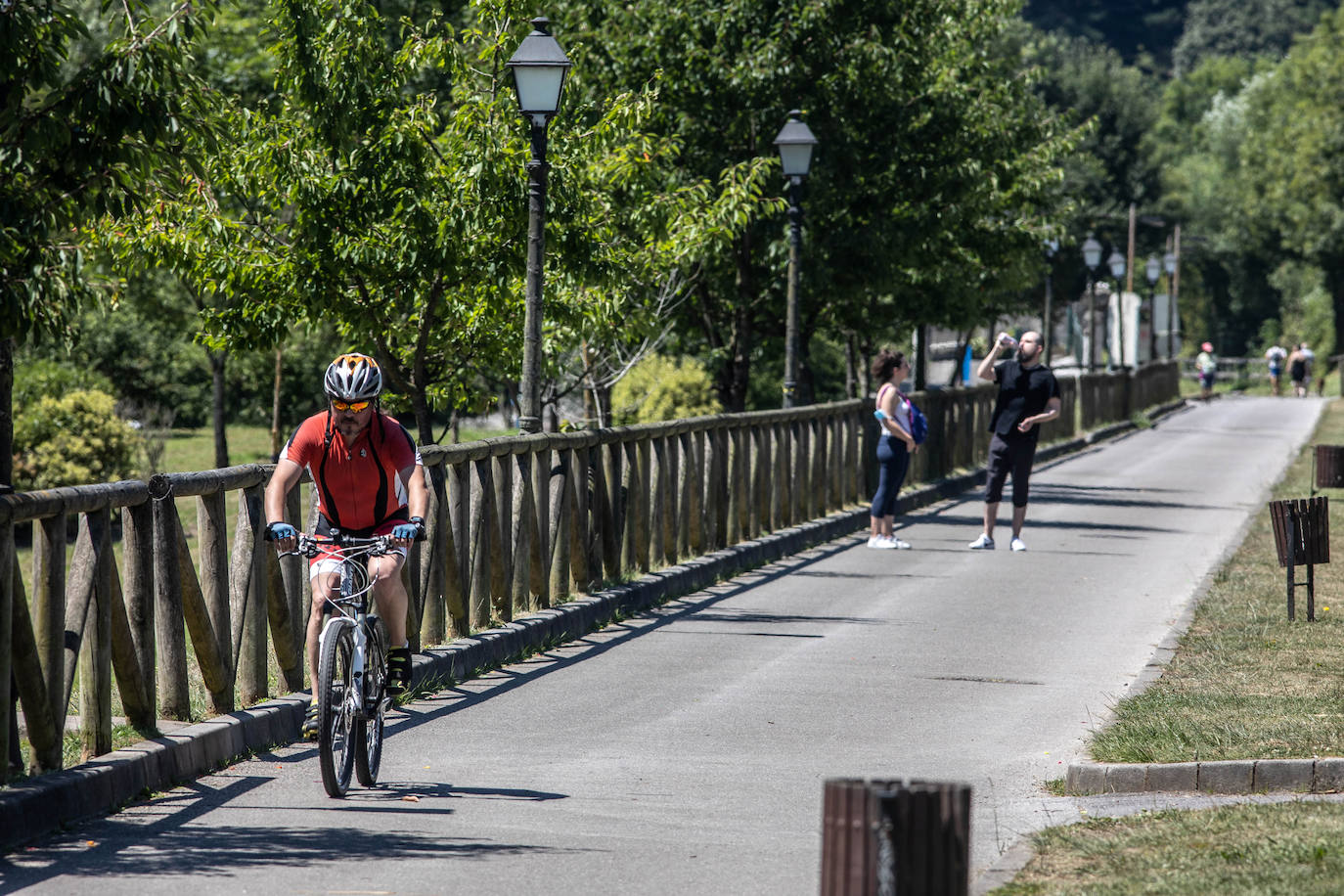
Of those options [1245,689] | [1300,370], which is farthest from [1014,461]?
[1300,370]

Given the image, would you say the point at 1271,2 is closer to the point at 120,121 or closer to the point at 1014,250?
the point at 1014,250

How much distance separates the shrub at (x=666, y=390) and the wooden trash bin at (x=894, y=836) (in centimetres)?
2904

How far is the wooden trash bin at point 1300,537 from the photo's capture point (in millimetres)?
11312

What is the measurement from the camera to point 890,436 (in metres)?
17.3

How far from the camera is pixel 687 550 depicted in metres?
15.4

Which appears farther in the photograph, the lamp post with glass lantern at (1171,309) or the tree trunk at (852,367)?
the lamp post with glass lantern at (1171,309)

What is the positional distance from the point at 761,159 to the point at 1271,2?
395 ft

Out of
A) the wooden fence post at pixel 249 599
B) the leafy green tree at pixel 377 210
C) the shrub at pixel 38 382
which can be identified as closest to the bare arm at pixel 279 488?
the wooden fence post at pixel 249 599

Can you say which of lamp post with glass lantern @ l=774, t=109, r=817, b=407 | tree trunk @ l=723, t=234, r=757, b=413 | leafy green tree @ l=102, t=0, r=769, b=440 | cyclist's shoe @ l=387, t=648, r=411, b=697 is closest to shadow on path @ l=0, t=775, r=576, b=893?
cyclist's shoe @ l=387, t=648, r=411, b=697

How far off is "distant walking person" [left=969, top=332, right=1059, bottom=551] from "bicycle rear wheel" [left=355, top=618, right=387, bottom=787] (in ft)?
33.0

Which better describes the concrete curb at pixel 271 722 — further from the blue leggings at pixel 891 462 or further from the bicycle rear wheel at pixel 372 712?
the blue leggings at pixel 891 462

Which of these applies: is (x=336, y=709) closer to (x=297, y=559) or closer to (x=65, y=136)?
(x=297, y=559)

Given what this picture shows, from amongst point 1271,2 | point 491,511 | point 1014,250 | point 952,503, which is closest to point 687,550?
point 491,511

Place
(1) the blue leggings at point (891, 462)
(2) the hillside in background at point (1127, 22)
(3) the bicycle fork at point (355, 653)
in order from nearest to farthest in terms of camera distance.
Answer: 1. (3) the bicycle fork at point (355, 653)
2. (1) the blue leggings at point (891, 462)
3. (2) the hillside in background at point (1127, 22)
